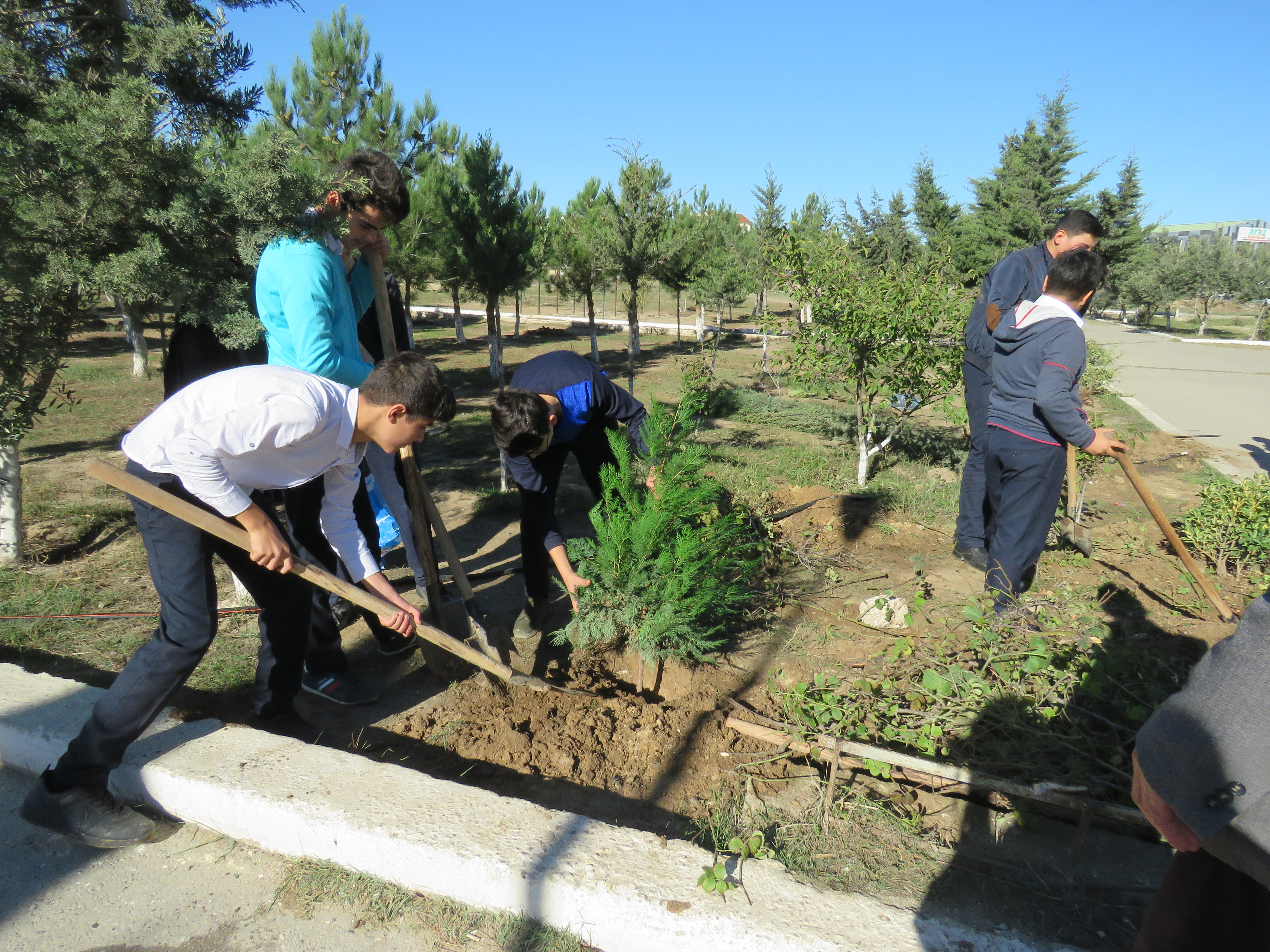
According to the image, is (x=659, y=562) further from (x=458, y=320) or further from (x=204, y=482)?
(x=458, y=320)

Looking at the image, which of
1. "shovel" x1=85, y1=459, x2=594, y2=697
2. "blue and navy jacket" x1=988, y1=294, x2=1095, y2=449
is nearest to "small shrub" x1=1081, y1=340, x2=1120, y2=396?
"blue and navy jacket" x1=988, y1=294, x2=1095, y2=449

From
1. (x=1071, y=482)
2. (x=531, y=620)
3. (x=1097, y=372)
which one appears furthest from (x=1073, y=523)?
(x=1097, y=372)

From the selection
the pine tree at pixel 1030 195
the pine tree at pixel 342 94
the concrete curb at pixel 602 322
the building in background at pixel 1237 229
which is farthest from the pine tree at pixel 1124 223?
the building in background at pixel 1237 229

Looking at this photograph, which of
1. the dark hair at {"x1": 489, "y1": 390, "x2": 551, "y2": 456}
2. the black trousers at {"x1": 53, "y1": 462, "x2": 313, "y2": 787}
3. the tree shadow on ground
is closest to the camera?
the tree shadow on ground

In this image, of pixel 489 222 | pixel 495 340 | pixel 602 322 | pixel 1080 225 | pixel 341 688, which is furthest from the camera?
pixel 602 322

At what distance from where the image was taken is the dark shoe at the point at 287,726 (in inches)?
108

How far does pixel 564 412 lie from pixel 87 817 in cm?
216

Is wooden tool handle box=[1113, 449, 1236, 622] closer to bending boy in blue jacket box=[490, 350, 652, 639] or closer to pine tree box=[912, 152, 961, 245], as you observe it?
bending boy in blue jacket box=[490, 350, 652, 639]

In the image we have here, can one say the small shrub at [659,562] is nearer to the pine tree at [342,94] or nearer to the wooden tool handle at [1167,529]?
the wooden tool handle at [1167,529]

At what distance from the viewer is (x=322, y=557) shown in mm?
2938

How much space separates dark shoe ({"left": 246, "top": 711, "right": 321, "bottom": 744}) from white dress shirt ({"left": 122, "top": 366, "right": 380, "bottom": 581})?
979 mm

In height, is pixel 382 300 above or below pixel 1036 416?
above

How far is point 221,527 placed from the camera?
2.17 m

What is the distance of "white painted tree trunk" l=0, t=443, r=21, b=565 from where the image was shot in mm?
4031
